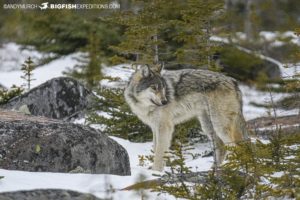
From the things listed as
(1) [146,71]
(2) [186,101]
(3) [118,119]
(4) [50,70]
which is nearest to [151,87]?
(1) [146,71]

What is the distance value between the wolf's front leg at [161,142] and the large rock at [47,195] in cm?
373

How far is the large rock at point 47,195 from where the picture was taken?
5289 millimetres

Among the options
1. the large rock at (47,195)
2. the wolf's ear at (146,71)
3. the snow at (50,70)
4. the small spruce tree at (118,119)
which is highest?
the snow at (50,70)

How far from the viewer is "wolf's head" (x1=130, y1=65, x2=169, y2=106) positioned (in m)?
9.80

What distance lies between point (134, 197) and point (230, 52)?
698 inches

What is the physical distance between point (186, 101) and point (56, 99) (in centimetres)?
428

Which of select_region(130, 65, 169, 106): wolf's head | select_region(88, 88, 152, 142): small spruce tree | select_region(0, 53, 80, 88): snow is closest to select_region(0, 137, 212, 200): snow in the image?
select_region(130, 65, 169, 106): wolf's head

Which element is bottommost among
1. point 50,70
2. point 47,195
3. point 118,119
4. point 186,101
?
point 47,195

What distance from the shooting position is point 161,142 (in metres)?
9.73

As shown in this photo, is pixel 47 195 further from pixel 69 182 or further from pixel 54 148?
pixel 54 148

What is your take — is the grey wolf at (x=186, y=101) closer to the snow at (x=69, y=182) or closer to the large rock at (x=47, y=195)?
the snow at (x=69, y=182)

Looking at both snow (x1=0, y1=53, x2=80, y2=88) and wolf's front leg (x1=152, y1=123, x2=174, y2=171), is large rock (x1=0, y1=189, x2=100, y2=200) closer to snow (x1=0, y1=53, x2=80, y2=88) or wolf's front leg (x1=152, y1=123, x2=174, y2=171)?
wolf's front leg (x1=152, y1=123, x2=174, y2=171)

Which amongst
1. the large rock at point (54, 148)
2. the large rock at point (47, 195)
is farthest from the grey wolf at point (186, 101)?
the large rock at point (47, 195)

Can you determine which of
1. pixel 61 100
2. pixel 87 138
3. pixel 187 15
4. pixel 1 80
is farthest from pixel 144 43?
pixel 1 80
